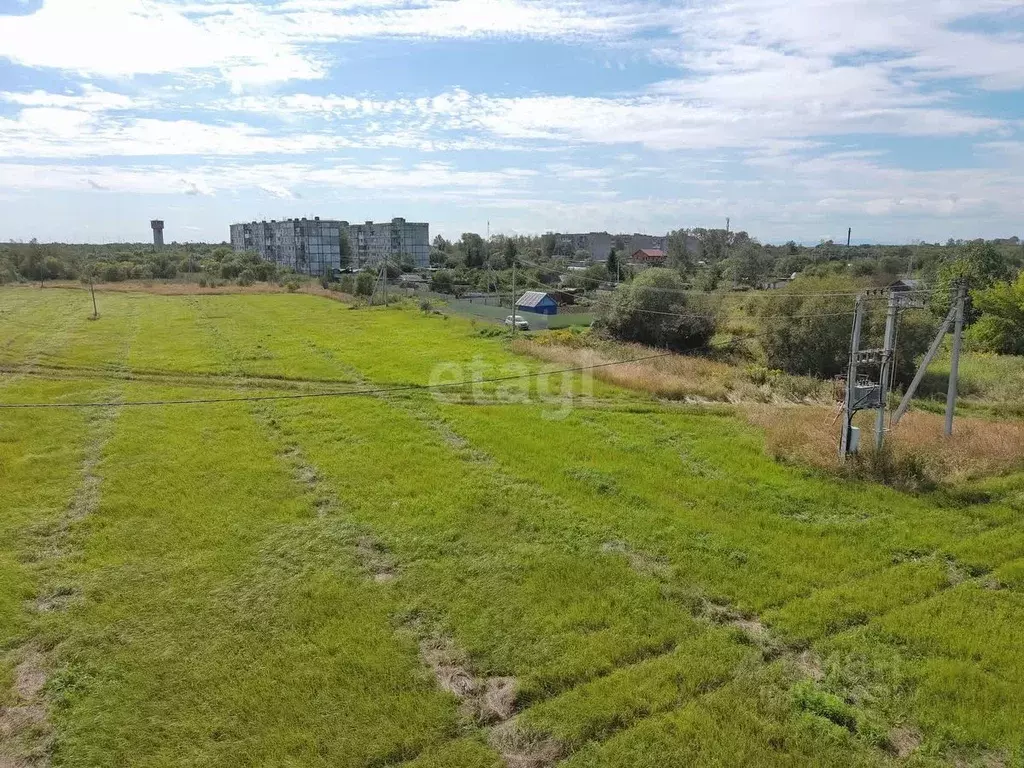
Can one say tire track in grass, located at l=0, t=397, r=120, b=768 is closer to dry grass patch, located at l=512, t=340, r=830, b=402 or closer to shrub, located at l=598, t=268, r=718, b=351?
dry grass patch, located at l=512, t=340, r=830, b=402

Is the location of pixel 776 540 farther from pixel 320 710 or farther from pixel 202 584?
pixel 202 584

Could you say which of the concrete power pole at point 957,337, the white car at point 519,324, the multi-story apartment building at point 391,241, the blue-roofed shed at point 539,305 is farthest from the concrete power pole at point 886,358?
the multi-story apartment building at point 391,241

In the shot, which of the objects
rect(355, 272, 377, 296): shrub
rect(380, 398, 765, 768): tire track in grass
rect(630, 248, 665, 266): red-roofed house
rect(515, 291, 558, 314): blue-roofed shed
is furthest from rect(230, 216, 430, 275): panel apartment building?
rect(380, 398, 765, 768): tire track in grass

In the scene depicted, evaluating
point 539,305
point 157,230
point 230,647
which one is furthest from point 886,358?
point 157,230

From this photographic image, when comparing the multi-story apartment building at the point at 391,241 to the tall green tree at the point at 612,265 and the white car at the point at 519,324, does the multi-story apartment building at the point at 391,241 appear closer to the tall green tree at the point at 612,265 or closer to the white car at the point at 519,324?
the tall green tree at the point at 612,265

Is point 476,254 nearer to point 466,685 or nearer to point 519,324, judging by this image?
point 519,324

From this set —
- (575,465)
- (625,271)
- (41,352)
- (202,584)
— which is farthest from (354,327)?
(625,271)
